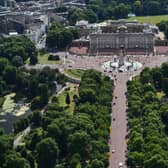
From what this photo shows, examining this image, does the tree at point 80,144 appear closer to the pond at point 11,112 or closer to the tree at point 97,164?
the tree at point 97,164

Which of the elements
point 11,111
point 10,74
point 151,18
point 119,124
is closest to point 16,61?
point 10,74

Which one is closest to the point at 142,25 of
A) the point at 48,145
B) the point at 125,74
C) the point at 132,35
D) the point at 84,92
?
the point at 132,35

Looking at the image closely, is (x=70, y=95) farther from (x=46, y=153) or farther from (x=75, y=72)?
(x=46, y=153)

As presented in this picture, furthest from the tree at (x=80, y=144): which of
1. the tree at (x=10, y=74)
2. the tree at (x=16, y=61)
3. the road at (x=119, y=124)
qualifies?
the tree at (x=16, y=61)

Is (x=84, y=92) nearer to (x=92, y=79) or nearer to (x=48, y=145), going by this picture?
(x=92, y=79)

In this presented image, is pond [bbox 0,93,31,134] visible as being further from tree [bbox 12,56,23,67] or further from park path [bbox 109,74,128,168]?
tree [bbox 12,56,23,67]

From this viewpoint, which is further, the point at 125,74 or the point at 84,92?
the point at 125,74
